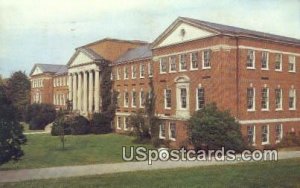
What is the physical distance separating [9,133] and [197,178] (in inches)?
142

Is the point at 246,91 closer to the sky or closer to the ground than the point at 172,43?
closer to the ground

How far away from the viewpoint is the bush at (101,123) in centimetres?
1241

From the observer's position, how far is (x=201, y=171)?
9156 millimetres

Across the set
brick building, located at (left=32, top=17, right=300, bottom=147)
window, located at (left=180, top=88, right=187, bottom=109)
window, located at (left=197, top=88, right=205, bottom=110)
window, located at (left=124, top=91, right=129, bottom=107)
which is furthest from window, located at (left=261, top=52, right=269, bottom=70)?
window, located at (left=124, top=91, right=129, bottom=107)

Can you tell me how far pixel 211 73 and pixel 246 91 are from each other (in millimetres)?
1265

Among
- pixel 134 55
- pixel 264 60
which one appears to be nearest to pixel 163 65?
pixel 134 55

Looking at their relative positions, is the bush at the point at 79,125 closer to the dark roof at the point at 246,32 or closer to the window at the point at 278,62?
the dark roof at the point at 246,32

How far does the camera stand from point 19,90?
7523 mm

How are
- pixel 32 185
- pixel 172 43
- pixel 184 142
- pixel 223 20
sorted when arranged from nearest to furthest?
pixel 32 185 → pixel 223 20 → pixel 184 142 → pixel 172 43

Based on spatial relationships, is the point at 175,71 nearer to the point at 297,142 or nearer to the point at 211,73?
the point at 211,73

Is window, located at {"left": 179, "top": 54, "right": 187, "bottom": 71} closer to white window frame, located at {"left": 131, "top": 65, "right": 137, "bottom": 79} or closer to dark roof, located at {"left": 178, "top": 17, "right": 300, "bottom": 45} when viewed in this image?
dark roof, located at {"left": 178, "top": 17, "right": 300, "bottom": 45}

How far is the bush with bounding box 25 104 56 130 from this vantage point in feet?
27.4

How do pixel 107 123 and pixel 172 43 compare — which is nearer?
pixel 107 123

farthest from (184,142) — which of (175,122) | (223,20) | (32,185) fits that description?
(32,185)
